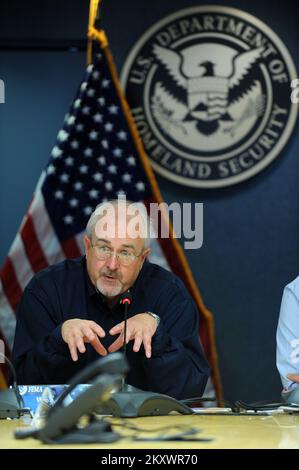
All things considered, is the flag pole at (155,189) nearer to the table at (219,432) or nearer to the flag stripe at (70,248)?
the flag stripe at (70,248)

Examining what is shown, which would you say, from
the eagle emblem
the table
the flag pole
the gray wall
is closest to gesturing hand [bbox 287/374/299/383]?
the table

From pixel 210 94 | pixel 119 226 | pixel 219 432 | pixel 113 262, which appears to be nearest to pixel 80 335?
pixel 113 262

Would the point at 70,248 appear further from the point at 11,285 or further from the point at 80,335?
the point at 80,335

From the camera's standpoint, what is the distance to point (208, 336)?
4395 millimetres

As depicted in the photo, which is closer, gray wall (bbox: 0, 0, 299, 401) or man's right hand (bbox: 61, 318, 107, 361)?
man's right hand (bbox: 61, 318, 107, 361)

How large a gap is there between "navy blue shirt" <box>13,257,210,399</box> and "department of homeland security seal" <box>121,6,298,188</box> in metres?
1.63

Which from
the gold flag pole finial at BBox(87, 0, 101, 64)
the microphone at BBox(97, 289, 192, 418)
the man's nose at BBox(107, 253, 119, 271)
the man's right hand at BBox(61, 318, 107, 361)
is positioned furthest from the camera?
the gold flag pole finial at BBox(87, 0, 101, 64)

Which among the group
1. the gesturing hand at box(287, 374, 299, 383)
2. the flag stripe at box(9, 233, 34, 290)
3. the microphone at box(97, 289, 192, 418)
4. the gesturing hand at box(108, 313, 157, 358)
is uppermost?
the flag stripe at box(9, 233, 34, 290)

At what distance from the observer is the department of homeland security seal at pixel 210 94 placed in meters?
4.71

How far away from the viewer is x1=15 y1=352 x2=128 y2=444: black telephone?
51.8 inches

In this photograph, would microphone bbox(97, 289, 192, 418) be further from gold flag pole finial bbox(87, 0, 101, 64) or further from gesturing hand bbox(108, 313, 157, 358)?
gold flag pole finial bbox(87, 0, 101, 64)

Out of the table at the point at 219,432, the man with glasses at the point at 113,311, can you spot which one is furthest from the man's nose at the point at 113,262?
the table at the point at 219,432
